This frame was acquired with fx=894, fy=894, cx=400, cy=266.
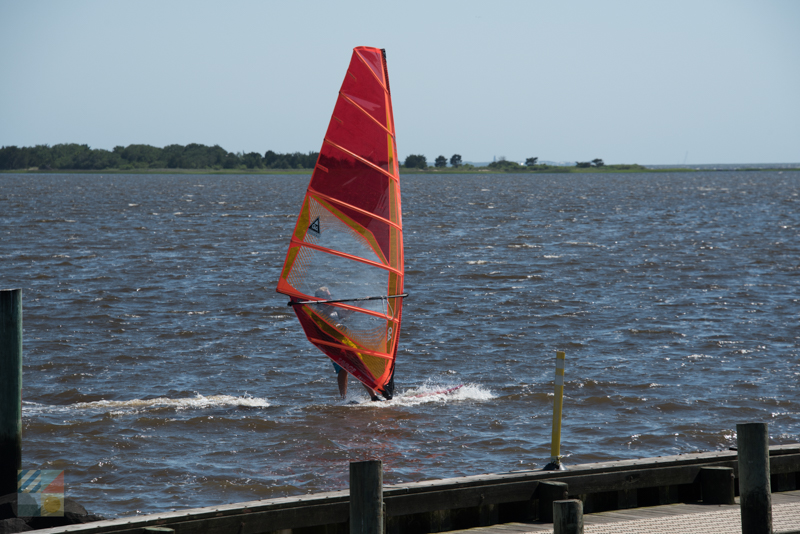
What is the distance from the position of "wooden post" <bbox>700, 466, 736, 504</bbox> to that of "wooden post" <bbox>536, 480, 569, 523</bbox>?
127 centimetres

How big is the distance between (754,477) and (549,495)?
5.06ft

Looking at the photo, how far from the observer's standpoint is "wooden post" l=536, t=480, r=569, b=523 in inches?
259

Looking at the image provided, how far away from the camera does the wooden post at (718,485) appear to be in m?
7.03

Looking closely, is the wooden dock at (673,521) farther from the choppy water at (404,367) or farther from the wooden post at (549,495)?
the choppy water at (404,367)

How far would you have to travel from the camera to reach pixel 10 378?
6516 millimetres

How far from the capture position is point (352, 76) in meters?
12.5

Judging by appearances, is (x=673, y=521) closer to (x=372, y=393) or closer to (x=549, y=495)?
(x=549, y=495)

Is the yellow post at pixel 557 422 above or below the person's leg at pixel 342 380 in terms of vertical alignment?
above

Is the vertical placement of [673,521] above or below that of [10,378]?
below

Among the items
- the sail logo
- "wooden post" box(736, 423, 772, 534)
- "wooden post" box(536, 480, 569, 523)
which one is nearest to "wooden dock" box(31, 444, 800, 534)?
"wooden post" box(536, 480, 569, 523)

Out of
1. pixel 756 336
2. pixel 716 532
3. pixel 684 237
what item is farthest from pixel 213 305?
pixel 684 237

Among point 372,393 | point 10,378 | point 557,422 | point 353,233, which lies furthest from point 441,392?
point 10,378

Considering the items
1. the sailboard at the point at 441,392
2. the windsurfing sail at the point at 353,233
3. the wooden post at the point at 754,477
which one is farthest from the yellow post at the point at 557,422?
the sailboard at the point at 441,392

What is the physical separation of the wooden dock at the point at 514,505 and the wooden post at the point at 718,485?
1.6 inches
